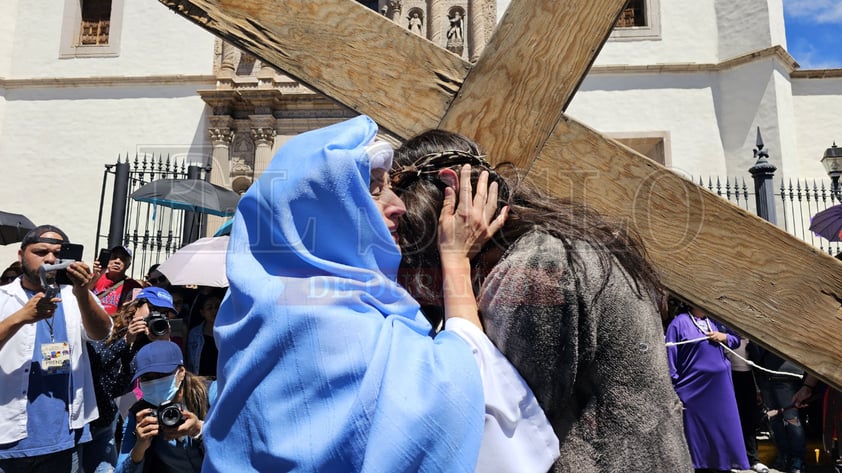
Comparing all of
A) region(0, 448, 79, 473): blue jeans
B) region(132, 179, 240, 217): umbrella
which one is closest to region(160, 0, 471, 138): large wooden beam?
region(0, 448, 79, 473): blue jeans

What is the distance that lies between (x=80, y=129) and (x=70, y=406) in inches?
523

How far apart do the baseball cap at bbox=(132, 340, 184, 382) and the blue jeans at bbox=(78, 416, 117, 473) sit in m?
0.75

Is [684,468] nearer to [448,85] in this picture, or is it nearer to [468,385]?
[468,385]

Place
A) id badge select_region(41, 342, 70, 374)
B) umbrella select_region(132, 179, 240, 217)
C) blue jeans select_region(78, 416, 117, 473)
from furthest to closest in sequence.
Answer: umbrella select_region(132, 179, 240, 217) < blue jeans select_region(78, 416, 117, 473) < id badge select_region(41, 342, 70, 374)

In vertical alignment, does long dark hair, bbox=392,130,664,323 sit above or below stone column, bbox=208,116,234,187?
below

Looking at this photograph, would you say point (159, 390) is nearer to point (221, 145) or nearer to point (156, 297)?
point (156, 297)

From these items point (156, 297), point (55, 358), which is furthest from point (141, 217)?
point (55, 358)

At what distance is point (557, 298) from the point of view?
3.64ft

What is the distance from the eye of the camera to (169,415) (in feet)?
8.80

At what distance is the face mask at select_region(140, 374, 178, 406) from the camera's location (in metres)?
2.88

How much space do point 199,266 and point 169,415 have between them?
11.0 feet

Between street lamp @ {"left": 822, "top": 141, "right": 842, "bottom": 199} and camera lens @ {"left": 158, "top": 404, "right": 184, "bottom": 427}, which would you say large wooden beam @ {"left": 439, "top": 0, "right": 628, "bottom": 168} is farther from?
street lamp @ {"left": 822, "top": 141, "right": 842, "bottom": 199}

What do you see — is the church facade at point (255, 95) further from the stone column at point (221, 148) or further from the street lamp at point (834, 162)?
the street lamp at point (834, 162)

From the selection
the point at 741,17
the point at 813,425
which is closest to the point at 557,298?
the point at 813,425
